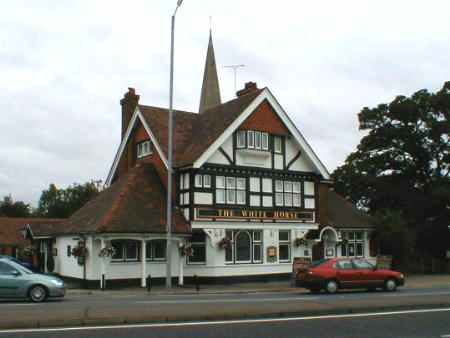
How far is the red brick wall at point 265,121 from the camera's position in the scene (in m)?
34.5

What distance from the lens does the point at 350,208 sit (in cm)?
4178

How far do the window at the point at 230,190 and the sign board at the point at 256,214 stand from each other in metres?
0.56

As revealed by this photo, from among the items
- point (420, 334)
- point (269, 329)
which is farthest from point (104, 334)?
point (420, 334)

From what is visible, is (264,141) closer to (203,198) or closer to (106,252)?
(203,198)

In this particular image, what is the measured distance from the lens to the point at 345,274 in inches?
974

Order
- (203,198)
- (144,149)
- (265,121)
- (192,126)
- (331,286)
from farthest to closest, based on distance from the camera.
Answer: (192,126), (144,149), (265,121), (203,198), (331,286)

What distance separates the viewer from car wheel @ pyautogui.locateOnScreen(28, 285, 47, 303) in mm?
20328

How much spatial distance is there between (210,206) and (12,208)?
56962 millimetres

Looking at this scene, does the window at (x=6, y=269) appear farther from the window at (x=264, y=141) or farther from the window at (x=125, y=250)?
the window at (x=264, y=141)

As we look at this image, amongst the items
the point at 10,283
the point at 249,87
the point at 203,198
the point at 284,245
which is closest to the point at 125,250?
the point at 203,198

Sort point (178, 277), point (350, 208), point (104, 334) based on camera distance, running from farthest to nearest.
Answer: point (350, 208)
point (178, 277)
point (104, 334)

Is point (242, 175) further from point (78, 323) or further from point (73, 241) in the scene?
point (78, 323)

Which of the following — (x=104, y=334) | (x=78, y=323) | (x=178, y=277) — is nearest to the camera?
(x=104, y=334)

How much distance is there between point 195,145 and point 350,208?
13.1 m
